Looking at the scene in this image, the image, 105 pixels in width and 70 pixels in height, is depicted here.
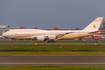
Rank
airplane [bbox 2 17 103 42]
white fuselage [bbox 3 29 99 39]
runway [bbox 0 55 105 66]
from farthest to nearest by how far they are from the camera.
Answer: white fuselage [bbox 3 29 99 39], airplane [bbox 2 17 103 42], runway [bbox 0 55 105 66]

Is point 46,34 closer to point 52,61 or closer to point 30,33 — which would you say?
point 30,33

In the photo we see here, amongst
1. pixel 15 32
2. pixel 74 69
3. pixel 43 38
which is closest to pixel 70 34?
pixel 43 38

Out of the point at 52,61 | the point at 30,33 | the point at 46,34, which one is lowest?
the point at 52,61

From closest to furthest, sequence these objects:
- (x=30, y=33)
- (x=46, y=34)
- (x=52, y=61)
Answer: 1. (x=52, y=61)
2. (x=30, y=33)
3. (x=46, y=34)

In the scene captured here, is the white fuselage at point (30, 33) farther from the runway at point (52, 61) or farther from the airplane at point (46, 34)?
the runway at point (52, 61)

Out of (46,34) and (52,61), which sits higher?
(46,34)

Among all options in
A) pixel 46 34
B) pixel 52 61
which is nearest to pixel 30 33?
pixel 46 34

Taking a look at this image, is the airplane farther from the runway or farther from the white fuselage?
the runway

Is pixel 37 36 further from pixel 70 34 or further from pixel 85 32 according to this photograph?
pixel 85 32

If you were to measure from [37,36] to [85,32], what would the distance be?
13382mm

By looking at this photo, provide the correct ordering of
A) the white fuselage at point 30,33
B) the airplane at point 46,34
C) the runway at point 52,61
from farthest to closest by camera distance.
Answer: the white fuselage at point 30,33 < the airplane at point 46,34 < the runway at point 52,61

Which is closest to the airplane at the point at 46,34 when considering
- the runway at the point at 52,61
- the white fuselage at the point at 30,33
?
the white fuselage at the point at 30,33

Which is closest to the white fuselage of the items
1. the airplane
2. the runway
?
the airplane

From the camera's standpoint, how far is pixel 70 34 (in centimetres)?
3566
